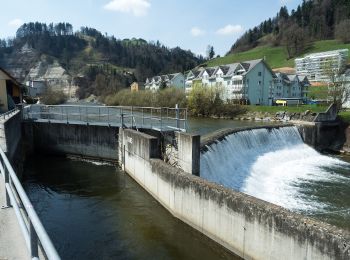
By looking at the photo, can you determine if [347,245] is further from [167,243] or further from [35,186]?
[35,186]

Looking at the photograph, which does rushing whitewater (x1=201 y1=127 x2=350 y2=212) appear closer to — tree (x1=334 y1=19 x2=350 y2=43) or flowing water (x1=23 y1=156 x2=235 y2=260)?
flowing water (x1=23 y1=156 x2=235 y2=260)

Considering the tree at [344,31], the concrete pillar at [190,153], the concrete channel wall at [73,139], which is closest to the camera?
the concrete pillar at [190,153]

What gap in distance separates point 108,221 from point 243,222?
222 inches

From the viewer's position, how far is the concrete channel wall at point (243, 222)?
792cm

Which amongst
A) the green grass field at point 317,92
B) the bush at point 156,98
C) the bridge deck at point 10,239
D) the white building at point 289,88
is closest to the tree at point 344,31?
the green grass field at point 317,92

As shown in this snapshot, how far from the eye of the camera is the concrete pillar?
14.9 meters

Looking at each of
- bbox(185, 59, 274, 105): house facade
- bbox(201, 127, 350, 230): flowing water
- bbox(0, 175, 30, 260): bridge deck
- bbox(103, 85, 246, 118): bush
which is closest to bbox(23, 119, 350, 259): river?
bbox(201, 127, 350, 230): flowing water

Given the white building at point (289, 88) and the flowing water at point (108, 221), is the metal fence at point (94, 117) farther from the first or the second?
the white building at point (289, 88)

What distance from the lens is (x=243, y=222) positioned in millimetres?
9906

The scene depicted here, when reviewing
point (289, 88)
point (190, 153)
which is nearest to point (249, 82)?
point (289, 88)

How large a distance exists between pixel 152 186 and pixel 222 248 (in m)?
5.61

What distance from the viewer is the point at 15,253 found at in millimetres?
4625

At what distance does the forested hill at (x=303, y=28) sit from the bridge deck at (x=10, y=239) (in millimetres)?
142398

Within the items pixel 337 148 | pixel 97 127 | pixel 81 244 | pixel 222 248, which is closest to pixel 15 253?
pixel 81 244
